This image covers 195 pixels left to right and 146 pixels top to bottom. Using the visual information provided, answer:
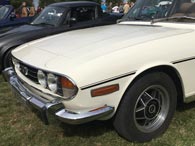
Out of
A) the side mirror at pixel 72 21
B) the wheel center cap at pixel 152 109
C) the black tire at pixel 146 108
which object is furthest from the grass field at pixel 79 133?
the side mirror at pixel 72 21

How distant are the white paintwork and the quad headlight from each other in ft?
0.17

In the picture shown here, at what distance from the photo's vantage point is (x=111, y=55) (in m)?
3.02

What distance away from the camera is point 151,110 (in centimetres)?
349

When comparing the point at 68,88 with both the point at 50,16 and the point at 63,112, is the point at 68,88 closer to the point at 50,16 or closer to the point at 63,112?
the point at 63,112

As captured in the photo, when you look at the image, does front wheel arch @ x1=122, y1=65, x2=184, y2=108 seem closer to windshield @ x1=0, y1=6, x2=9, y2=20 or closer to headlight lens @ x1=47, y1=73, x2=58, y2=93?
headlight lens @ x1=47, y1=73, x2=58, y2=93

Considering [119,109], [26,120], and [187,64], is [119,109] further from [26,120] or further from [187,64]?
[26,120]

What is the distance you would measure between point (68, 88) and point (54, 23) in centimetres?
470

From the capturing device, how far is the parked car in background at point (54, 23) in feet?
21.3

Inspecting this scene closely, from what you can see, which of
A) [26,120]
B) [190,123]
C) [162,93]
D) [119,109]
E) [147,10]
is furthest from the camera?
[147,10]

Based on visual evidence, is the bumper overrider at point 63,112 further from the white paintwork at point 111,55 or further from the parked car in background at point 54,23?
the parked car in background at point 54,23

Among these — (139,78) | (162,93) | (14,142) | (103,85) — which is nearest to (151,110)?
(162,93)

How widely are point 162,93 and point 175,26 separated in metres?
0.96

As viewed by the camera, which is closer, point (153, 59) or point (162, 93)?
point (153, 59)

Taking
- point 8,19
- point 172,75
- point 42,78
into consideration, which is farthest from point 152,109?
point 8,19
